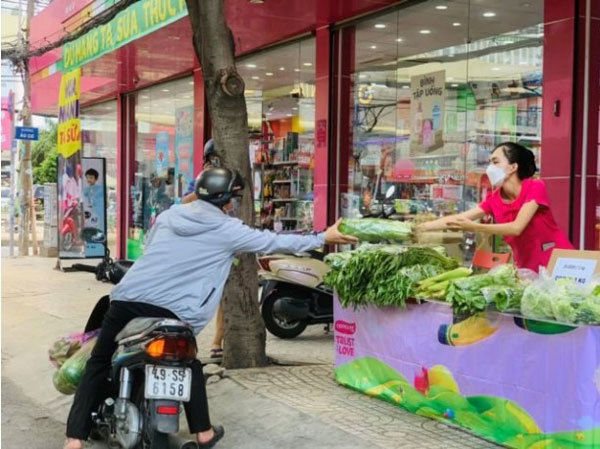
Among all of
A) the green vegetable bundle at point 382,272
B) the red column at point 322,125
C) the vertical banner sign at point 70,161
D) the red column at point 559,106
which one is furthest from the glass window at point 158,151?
the green vegetable bundle at point 382,272

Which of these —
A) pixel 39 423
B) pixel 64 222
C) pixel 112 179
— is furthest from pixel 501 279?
pixel 112 179

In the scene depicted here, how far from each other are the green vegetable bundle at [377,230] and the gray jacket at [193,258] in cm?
62

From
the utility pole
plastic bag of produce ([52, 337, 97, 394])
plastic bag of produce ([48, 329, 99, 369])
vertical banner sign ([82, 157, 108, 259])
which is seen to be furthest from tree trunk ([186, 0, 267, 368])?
the utility pole

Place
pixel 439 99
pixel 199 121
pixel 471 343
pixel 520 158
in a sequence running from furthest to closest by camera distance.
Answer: pixel 199 121 → pixel 439 99 → pixel 520 158 → pixel 471 343

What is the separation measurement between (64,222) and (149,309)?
37.5 feet

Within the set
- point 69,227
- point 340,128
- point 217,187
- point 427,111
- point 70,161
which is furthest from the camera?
point 69,227

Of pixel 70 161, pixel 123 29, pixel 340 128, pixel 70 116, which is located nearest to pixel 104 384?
pixel 340 128

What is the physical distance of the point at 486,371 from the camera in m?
4.43

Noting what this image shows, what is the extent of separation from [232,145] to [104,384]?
8.26 feet

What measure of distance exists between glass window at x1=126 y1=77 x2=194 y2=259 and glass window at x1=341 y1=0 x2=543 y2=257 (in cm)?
509

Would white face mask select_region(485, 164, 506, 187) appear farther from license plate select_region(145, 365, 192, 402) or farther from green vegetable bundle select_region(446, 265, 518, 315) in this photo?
license plate select_region(145, 365, 192, 402)

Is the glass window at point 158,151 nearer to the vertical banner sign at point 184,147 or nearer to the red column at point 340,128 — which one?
the vertical banner sign at point 184,147

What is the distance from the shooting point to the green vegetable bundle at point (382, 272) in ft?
16.5

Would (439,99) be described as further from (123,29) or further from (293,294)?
(123,29)
